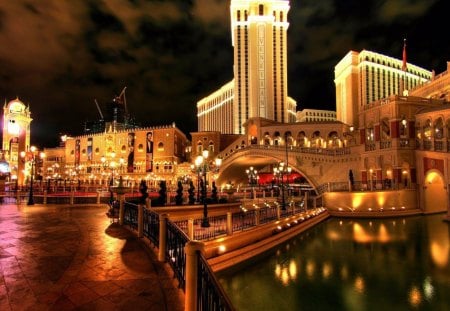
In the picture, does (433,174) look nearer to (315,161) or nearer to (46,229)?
(315,161)

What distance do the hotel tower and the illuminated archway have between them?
52052 millimetres

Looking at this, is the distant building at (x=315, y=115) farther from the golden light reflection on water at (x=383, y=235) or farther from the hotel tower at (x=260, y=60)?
the golden light reflection on water at (x=383, y=235)

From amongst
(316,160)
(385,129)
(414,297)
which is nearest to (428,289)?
(414,297)

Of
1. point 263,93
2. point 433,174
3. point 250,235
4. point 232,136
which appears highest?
point 263,93

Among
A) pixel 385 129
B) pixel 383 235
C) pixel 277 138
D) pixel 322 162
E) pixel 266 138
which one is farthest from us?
pixel 266 138

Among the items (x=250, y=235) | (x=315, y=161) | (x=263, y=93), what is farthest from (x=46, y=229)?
(x=263, y=93)

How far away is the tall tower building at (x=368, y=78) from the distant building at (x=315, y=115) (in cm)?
2114

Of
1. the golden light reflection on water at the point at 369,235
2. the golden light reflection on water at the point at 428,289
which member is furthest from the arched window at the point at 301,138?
the golden light reflection on water at the point at 428,289

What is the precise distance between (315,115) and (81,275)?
108173 millimetres

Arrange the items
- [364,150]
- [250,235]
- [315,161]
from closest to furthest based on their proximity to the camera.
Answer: [250,235] < [364,150] < [315,161]

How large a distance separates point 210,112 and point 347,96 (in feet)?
149

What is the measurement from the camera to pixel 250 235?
1266 centimetres

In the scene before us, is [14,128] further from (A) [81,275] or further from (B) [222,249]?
(A) [81,275]

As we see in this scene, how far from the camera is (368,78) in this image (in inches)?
2995
